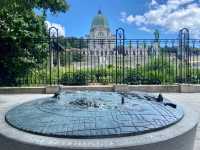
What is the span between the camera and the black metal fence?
11.9 m

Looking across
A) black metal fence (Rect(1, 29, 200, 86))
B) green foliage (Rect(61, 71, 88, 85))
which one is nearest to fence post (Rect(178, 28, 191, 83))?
black metal fence (Rect(1, 29, 200, 86))

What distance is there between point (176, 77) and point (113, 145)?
987 centimetres

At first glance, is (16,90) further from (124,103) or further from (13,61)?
(124,103)

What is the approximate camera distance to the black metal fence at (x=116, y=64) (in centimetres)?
1189

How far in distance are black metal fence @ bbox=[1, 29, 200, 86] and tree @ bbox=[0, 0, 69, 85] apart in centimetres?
23

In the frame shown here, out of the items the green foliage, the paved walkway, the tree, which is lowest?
the paved walkway

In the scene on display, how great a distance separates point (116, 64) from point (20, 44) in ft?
10.4

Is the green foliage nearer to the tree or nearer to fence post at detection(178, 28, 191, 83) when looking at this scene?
the tree

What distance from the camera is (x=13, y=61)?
11.7 m

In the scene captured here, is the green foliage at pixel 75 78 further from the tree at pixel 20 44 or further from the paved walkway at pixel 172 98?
the paved walkway at pixel 172 98

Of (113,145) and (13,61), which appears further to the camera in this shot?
(13,61)

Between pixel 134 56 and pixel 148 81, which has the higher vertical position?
pixel 134 56

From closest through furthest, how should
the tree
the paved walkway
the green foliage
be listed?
the paved walkway → the tree → the green foliage

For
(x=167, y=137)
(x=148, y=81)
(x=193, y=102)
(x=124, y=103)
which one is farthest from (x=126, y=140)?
(x=148, y=81)
